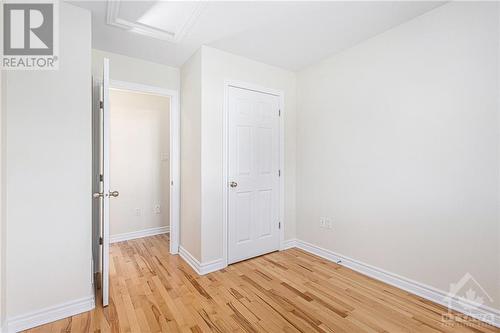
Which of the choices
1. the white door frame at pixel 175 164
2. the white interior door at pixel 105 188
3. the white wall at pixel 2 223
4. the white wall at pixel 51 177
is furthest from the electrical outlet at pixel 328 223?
the white wall at pixel 2 223

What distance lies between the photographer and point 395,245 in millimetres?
2312

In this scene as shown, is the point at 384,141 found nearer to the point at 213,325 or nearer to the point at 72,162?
the point at 213,325

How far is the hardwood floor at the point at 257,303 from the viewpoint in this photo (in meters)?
1.75

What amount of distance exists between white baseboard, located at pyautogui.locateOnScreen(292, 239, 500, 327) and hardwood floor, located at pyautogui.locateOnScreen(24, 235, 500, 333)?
0.07 m

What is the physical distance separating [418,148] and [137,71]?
10.3ft

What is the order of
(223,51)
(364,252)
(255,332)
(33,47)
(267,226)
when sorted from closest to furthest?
(255,332) < (33,47) < (364,252) < (223,51) < (267,226)

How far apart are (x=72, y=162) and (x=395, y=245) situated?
2.99 meters

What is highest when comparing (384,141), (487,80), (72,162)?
(487,80)

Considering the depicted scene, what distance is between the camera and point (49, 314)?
1806 millimetres

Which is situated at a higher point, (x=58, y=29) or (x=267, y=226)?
(x=58, y=29)

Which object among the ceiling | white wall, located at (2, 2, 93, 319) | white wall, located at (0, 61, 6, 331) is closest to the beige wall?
the ceiling

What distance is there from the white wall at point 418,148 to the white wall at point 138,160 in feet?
8.53

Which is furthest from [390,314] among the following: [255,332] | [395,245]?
[255,332]

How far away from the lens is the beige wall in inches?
106
